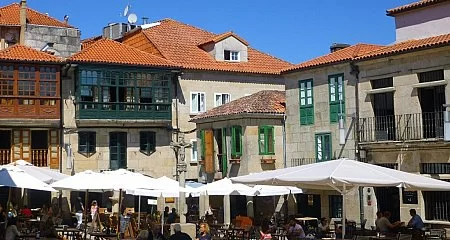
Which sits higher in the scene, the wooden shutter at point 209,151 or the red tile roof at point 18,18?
the red tile roof at point 18,18

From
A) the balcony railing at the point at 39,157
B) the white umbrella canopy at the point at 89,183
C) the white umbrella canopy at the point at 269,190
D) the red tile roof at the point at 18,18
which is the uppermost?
the red tile roof at the point at 18,18

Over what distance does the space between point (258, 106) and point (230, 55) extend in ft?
33.8

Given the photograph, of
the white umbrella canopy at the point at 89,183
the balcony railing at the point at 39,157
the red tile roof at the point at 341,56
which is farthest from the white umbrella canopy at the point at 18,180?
the balcony railing at the point at 39,157

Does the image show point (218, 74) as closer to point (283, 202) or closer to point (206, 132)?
point (206, 132)

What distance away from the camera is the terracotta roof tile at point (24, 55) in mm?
35159

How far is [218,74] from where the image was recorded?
40.7 metres

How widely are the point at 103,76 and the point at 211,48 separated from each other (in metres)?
7.80

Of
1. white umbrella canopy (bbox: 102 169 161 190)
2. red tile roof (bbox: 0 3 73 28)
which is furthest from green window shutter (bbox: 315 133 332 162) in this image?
red tile roof (bbox: 0 3 73 28)

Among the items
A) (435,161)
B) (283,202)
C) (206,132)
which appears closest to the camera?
(435,161)

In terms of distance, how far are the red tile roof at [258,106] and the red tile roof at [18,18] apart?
1202cm

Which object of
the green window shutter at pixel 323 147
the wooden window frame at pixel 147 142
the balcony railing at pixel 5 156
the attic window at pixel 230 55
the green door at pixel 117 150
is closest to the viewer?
the green window shutter at pixel 323 147

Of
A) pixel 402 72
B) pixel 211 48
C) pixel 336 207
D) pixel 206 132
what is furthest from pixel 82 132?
pixel 402 72

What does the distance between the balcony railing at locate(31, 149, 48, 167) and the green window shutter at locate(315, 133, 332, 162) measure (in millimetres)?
14203

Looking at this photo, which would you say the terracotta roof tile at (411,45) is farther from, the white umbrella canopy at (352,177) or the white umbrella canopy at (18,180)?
the white umbrella canopy at (18,180)
